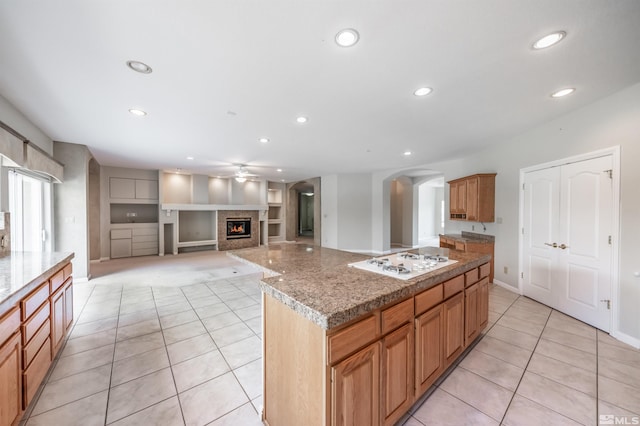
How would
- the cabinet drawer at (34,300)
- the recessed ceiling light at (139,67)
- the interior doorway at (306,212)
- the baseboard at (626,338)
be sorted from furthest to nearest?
the interior doorway at (306,212) < the baseboard at (626,338) < the recessed ceiling light at (139,67) < the cabinet drawer at (34,300)

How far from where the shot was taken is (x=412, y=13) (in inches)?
57.0

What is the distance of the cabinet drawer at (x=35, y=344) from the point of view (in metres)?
1.55

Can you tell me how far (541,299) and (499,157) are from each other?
2.37 metres

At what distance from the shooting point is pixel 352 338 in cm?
113

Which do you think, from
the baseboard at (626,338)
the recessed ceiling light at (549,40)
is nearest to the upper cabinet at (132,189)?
the recessed ceiling light at (549,40)

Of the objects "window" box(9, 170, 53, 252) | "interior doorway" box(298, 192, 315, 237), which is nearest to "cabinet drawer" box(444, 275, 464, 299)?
"window" box(9, 170, 53, 252)

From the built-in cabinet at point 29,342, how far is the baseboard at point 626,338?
4945 mm

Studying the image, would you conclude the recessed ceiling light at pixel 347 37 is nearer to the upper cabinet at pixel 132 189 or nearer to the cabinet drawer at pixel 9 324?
the cabinet drawer at pixel 9 324

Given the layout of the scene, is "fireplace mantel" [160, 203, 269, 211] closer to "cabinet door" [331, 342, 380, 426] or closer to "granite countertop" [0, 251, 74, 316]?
"granite countertop" [0, 251, 74, 316]

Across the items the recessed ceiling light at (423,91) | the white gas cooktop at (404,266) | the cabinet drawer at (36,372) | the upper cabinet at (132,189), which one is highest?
the recessed ceiling light at (423,91)

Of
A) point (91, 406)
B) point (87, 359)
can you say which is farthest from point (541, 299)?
point (87, 359)

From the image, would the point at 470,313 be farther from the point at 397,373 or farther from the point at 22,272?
the point at 22,272

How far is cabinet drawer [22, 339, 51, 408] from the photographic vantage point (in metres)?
1.54

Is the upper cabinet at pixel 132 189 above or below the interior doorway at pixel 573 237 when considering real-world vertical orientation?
above
